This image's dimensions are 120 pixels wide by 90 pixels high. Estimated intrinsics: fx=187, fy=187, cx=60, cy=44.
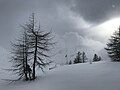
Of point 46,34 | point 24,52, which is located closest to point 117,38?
point 46,34

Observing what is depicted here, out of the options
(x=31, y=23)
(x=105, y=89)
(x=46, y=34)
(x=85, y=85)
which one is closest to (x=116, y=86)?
A: (x=105, y=89)

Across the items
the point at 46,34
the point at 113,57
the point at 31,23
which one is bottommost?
the point at 113,57

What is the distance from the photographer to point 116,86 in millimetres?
18203

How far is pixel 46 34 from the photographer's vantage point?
92.6 feet

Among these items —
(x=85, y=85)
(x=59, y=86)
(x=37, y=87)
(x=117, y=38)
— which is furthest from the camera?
(x=117, y=38)

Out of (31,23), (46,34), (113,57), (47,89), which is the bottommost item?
(47,89)

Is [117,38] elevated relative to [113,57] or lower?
elevated

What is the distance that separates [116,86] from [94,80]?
4064mm

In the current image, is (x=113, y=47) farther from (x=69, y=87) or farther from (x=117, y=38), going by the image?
(x=69, y=87)

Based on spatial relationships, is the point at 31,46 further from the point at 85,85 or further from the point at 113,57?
the point at 113,57

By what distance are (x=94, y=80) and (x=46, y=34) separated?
1045 cm

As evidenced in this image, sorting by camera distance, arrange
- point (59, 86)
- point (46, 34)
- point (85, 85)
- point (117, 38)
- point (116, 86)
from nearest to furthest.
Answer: point (116, 86)
point (85, 85)
point (59, 86)
point (46, 34)
point (117, 38)

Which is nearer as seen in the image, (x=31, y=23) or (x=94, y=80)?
(x=94, y=80)

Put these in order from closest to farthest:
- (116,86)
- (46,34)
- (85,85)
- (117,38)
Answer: (116,86)
(85,85)
(46,34)
(117,38)
